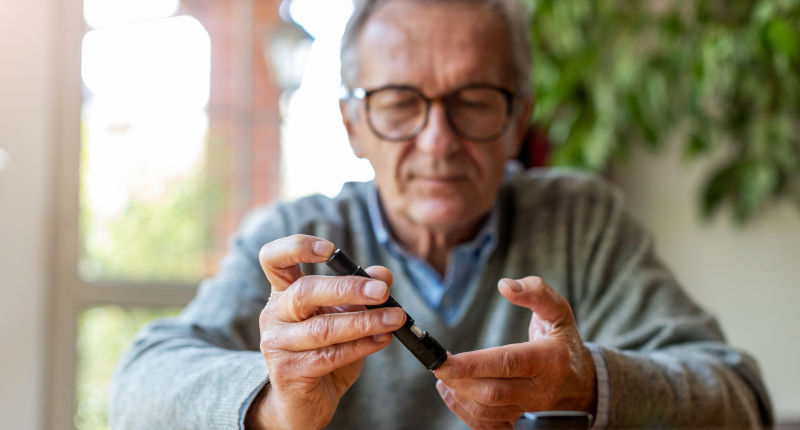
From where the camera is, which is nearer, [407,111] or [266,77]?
[407,111]

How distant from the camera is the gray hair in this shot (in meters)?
1.11

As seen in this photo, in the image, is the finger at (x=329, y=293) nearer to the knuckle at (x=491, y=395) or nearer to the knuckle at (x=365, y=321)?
the knuckle at (x=365, y=321)

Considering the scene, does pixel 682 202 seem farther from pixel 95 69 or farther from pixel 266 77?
pixel 95 69

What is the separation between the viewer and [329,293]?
0.60m

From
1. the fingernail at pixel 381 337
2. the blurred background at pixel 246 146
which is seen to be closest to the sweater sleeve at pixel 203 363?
the fingernail at pixel 381 337

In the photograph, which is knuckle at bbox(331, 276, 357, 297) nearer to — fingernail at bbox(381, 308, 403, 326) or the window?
fingernail at bbox(381, 308, 403, 326)

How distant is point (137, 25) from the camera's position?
268 centimetres

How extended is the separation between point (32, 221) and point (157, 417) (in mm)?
1700

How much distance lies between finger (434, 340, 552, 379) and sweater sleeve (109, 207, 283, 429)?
0.18 meters

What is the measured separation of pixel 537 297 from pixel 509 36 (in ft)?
1.84

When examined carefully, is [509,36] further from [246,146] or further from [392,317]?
[246,146]

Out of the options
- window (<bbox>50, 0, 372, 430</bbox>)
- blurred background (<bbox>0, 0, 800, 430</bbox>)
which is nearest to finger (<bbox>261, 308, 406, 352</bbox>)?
blurred background (<bbox>0, 0, 800, 430</bbox>)

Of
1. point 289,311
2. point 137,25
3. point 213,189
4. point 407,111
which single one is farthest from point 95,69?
point 289,311

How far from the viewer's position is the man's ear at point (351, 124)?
1141 mm
